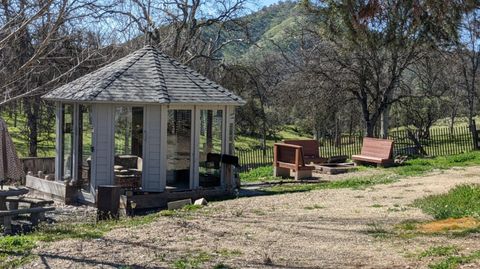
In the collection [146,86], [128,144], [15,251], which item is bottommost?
[15,251]

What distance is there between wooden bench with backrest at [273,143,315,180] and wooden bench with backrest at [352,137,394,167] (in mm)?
3420

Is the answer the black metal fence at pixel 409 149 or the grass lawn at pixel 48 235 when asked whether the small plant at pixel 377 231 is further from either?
the black metal fence at pixel 409 149

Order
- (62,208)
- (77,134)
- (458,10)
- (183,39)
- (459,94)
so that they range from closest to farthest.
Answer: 1. (458,10)
2. (62,208)
3. (77,134)
4. (183,39)
5. (459,94)

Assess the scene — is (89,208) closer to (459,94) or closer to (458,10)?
(458,10)

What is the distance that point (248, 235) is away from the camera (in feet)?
31.1

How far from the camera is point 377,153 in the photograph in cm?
2233

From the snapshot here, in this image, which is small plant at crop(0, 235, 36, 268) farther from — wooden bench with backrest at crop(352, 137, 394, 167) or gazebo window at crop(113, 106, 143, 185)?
wooden bench with backrest at crop(352, 137, 394, 167)

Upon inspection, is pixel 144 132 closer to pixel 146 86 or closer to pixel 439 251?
pixel 146 86

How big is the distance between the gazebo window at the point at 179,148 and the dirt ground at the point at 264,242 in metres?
3.01

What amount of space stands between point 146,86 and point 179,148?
179 centimetres

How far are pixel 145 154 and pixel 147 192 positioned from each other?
946 millimetres

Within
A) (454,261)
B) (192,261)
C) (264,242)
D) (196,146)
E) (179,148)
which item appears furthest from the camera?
(196,146)

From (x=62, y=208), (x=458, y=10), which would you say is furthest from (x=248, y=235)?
(x=62, y=208)

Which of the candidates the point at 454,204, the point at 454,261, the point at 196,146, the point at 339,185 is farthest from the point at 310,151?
the point at 454,261
